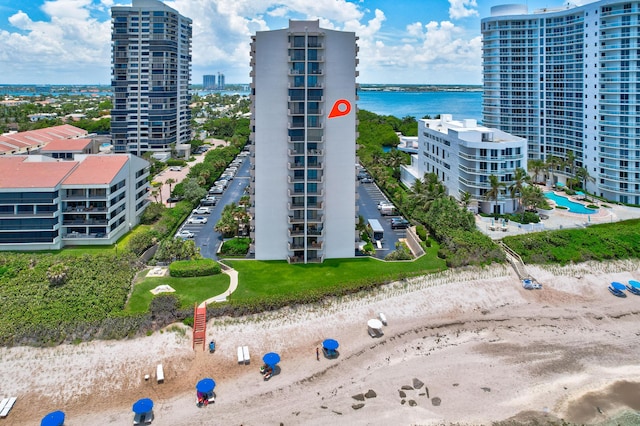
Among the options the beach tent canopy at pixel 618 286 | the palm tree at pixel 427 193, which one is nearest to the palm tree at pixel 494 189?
the palm tree at pixel 427 193

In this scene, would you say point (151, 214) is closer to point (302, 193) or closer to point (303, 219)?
point (303, 219)

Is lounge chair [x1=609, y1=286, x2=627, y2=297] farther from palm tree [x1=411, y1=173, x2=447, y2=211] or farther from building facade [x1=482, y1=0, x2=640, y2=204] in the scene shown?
building facade [x1=482, y1=0, x2=640, y2=204]

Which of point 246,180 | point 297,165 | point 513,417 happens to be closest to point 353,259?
point 297,165

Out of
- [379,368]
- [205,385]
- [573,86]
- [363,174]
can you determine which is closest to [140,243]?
[205,385]

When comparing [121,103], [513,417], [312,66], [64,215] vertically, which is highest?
[121,103]

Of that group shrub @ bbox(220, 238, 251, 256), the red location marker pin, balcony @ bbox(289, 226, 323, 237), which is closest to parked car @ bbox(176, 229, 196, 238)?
shrub @ bbox(220, 238, 251, 256)

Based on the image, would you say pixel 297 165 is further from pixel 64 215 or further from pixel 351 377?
pixel 64 215
